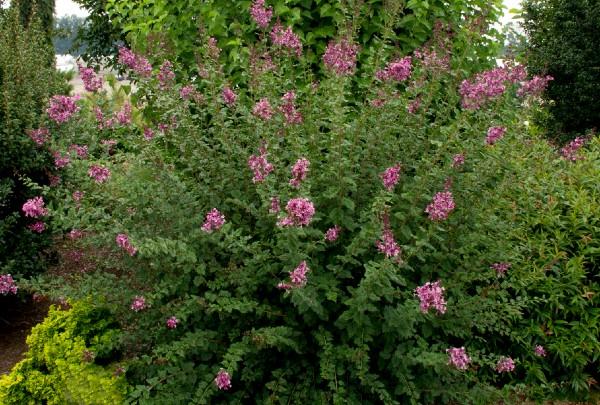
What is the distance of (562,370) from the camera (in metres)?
4.14

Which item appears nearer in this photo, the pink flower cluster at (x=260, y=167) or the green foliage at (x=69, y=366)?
the pink flower cluster at (x=260, y=167)

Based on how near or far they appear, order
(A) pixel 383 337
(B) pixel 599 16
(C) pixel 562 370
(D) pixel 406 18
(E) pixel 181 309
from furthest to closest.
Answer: (B) pixel 599 16
(D) pixel 406 18
(C) pixel 562 370
(A) pixel 383 337
(E) pixel 181 309

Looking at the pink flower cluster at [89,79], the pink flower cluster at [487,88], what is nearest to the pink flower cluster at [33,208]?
the pink flower cluster at [89,79]

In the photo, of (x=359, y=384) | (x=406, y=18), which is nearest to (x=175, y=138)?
(x=359, y=384)

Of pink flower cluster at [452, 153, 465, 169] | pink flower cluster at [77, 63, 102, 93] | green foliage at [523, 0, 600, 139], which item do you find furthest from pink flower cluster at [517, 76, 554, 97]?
green foliage at [523, 0, 600, 139]

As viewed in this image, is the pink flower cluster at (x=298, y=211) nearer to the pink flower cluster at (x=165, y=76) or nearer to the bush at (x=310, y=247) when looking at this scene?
the bush at (x=310, y=247)

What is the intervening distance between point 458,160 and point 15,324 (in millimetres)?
4011

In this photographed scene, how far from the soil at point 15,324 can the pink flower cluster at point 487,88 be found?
11.5ft

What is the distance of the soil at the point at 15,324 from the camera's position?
4723 mm

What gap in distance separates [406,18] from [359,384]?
2810mm

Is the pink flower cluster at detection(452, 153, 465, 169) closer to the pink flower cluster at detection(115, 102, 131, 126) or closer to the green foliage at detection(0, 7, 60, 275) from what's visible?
the pink flower cluster at detection(115, 102, 131, 126)

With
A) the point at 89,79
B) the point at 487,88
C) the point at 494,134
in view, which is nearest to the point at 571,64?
the point at 487,88

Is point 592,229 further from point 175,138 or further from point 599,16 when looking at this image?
point 599,16

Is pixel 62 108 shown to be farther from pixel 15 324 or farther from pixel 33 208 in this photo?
pixel 15 324
